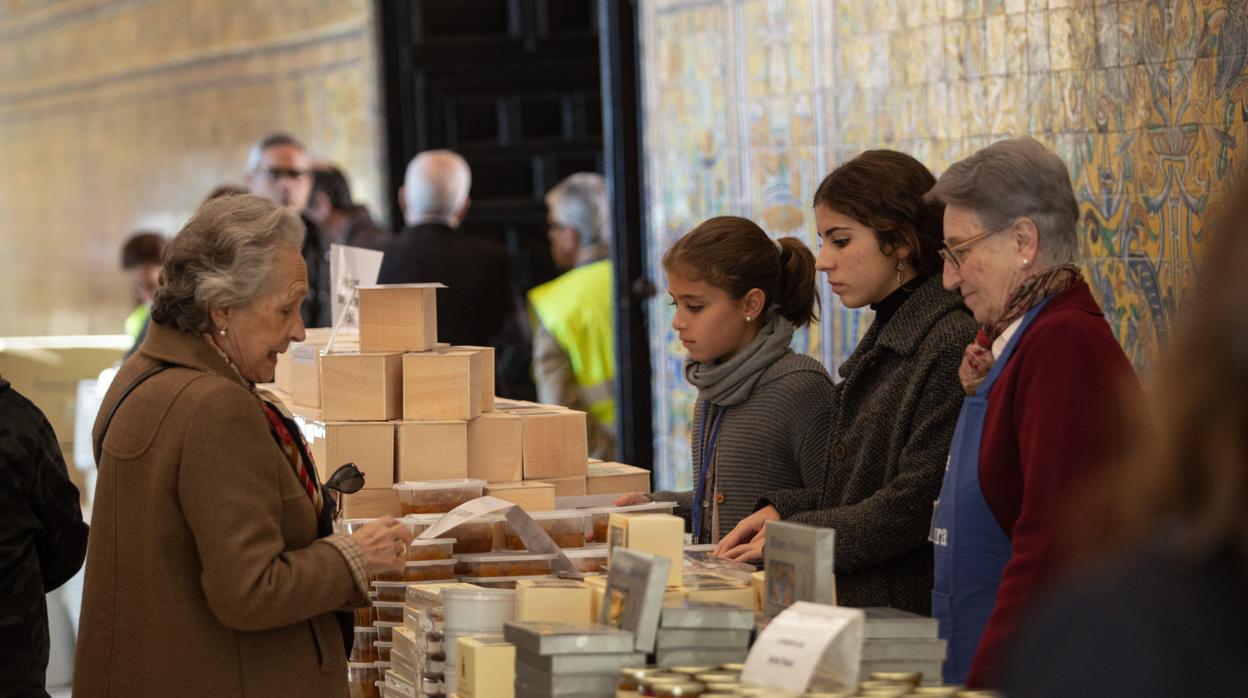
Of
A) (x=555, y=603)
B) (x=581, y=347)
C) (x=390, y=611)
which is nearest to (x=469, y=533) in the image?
(x=390, y=611)

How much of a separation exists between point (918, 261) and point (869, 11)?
7.59ft

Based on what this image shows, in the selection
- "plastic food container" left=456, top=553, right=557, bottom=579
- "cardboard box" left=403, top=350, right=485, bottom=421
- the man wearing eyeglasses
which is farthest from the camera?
the man wearing eyeglasses

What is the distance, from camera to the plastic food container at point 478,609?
2.95 metres

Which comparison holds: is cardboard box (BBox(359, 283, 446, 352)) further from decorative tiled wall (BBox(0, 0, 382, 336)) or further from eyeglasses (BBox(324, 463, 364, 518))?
decorative tiled wall (BBox(0, 0, 382, 336))

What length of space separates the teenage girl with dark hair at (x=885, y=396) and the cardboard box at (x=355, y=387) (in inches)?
40.6

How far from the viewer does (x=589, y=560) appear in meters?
3.59

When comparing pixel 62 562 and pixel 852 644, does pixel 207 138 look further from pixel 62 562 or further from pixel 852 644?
pixel 852 644

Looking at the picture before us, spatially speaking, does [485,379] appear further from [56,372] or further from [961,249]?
[56,372]

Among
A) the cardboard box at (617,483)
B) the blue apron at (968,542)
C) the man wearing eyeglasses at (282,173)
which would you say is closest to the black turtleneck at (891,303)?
the blue apron at (968,542)

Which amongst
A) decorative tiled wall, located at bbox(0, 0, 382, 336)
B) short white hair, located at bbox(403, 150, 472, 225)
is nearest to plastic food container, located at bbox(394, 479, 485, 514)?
short white hair, located at bbox(403, 150, 472, 225)

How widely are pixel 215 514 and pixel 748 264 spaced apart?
1.43m

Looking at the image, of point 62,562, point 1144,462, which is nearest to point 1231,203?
point 1144,462

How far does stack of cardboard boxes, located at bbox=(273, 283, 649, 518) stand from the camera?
13.5 feet

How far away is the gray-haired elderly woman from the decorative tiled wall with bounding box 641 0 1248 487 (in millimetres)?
2026
